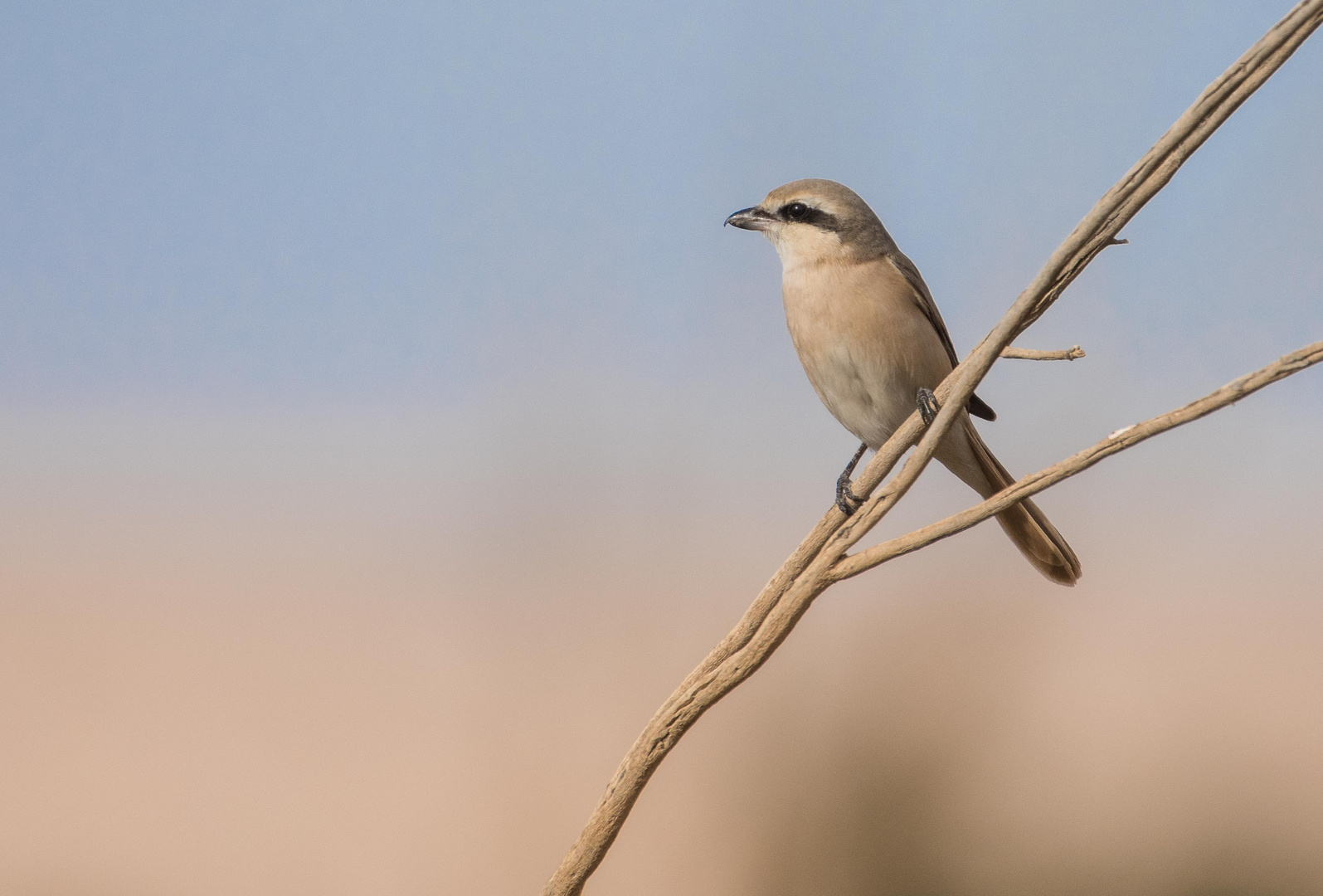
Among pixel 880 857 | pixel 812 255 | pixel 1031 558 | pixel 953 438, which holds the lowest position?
pixel 880 857

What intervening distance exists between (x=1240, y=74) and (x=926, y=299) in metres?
1.10

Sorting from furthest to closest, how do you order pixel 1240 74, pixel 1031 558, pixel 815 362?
pixel 815 362
pixel 1031 558
pixel 1240 74

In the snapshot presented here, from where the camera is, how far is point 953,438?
1516 mm

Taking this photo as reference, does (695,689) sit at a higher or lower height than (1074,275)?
lower

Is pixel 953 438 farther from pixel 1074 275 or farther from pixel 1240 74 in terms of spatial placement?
pixel 1240 74

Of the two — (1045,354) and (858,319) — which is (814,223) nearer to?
(858,319)

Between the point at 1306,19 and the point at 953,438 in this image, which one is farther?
the point at 953,438

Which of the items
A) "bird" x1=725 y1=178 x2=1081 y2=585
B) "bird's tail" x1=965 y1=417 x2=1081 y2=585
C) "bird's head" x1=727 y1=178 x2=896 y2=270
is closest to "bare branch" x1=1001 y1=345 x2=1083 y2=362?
"bird's tail" x1=965 y1=417 x2=1081 y2=585

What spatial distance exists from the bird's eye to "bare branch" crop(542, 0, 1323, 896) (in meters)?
1.03

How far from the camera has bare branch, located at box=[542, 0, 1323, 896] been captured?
0.60 meters

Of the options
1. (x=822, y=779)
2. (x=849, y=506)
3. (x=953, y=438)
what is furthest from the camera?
(x=822, y=779)

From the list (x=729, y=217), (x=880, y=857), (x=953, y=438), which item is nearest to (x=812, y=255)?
(x=729, y=217)

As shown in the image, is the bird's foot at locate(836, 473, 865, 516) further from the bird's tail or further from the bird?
the bird

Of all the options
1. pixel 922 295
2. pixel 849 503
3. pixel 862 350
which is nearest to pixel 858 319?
pixel 862 350
